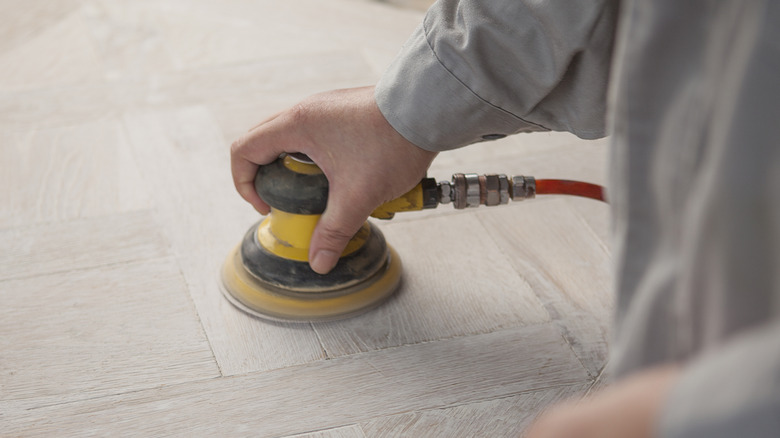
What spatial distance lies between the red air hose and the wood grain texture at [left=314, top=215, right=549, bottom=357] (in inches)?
4.2

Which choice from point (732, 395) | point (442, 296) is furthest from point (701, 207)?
point (442, 296)

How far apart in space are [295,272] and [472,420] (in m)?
0.26

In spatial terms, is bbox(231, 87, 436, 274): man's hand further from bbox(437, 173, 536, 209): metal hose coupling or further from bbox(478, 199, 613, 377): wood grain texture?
bbox(478, 199, 613, 377): wood grain texture

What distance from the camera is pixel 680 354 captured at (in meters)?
0.42

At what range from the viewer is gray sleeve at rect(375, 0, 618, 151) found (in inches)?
29.8

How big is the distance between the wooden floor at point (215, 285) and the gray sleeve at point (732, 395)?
44 cm

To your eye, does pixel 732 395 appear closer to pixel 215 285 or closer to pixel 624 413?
pixel 624 413

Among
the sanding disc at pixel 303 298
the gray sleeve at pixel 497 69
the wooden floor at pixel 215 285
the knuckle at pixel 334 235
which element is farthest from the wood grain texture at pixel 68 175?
the gray sleeve at pixel 497 69

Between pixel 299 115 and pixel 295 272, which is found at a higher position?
pixel 299 115

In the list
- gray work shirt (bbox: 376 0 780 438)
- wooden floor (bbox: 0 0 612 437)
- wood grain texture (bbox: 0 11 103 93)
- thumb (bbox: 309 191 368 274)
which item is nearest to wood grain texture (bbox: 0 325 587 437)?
wooden floor (bbox: 0 0 612 437)

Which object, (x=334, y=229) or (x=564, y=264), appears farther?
(x=564, y=264)

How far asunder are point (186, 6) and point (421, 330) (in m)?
1.15

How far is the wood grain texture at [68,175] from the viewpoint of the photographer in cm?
→ 109

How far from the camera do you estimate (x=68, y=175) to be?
45.9 inches
